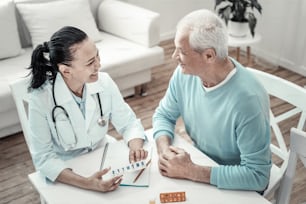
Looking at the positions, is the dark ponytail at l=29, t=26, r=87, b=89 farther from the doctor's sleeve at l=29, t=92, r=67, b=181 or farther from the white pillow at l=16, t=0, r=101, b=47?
the white pillow at l=16, t=0, r=101, b=47

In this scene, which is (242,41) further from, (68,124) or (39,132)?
(39,132)

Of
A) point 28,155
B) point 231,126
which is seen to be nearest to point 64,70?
point 231,126

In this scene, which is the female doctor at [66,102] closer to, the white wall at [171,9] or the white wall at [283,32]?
the white wall at [283,32]

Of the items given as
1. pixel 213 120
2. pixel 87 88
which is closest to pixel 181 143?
pixel 213 120

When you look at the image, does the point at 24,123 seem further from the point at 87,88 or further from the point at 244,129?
the point at 244,129

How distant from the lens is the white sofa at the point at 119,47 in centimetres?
318

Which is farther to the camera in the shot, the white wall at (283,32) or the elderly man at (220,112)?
the white wall at (283,32)

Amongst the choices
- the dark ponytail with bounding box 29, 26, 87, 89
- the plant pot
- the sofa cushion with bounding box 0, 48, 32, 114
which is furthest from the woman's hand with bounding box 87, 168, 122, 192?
the plant pot

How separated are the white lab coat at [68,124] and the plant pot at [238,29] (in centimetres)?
202

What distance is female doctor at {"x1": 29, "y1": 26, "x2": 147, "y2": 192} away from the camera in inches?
65.7

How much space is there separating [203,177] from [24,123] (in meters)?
0.81

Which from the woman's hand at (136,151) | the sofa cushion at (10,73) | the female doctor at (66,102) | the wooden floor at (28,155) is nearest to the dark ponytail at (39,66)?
the female doctor at (66,102)

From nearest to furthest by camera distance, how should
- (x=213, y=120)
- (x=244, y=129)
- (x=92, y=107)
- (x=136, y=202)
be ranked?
(x=136, y=202), (x=244, y=129), (x=213, y=120), (x=92, y=107)

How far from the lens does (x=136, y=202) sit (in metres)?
1.46
